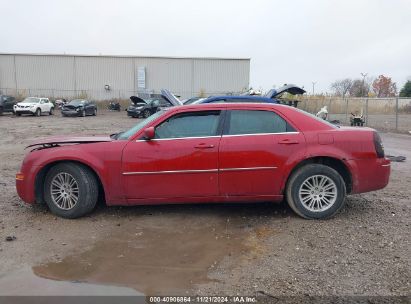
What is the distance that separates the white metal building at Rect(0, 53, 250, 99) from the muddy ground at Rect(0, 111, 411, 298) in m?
49.7

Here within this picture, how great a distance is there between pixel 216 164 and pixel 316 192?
134 cm

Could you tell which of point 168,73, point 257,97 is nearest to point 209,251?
point 257,97

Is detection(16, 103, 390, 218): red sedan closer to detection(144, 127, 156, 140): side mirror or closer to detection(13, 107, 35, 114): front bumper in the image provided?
detection(144, 127, 156, 140): side mirror

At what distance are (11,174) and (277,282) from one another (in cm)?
688

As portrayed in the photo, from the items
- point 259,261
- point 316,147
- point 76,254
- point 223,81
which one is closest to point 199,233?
point 259,261

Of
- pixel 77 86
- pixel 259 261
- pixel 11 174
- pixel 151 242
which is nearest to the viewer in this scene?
pixel 259 261

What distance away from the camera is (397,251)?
4621 millimetres

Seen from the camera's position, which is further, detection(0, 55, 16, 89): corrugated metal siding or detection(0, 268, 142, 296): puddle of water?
detection(0, 55, 16, 89): corrugated metal siding

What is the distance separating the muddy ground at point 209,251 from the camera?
12.7ft

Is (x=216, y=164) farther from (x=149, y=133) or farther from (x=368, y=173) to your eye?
(x=368, y=173)

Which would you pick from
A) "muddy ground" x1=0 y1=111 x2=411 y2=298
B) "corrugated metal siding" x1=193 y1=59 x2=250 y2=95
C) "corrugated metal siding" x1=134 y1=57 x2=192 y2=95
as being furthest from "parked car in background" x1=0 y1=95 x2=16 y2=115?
"muddy ground" x1=0 y1=111 x2=411 y2=298

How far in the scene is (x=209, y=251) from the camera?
467cm

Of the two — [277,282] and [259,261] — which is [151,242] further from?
[277,282]

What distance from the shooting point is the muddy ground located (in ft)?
12.7
